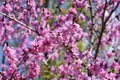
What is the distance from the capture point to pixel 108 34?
8.50m

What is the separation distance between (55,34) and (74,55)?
575 mm

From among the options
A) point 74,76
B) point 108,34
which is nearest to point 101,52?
point 108,34

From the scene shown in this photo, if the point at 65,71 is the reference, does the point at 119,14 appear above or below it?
above

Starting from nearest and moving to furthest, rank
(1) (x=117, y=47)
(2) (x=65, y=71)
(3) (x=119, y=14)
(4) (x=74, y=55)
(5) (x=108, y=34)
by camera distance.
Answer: (4) (x=74, y=55), (3) (x=119, y=14), (2) (x=65, y=71), (1) (x=117, y=47), (5) (x=108, y=34)

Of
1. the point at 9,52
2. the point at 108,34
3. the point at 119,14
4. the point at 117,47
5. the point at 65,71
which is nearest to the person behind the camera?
the point at 9,52

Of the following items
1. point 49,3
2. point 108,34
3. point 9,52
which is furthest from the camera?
point 49,3

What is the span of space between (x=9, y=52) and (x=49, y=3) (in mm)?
10150

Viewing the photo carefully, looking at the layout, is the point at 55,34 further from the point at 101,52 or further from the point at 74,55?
the point at 101,52

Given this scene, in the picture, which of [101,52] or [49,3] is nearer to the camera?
[101,52]

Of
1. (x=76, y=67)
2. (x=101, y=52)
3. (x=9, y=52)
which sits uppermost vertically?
(x=9, y=52)

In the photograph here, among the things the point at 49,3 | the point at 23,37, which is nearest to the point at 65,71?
the point at 23,37

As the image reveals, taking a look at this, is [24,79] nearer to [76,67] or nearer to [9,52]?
[9,52]

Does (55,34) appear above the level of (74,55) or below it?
above

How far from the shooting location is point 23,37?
941 cm
